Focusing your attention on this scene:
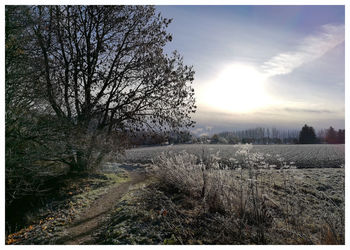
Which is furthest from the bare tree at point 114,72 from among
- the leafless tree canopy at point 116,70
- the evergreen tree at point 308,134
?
the evergreen tree at point 308,134

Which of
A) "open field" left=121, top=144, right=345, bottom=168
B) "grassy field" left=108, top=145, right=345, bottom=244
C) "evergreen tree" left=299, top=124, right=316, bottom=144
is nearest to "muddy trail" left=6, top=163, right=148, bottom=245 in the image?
"grassy field" left=108, top=145, right=345, bottom=244

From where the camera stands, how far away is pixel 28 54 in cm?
498

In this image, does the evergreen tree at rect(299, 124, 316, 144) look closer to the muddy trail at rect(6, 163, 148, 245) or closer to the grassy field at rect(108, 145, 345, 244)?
the grassy field at rect(108, 145, 345, 244)

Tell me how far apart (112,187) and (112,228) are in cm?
334

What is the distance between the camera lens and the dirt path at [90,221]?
3.86m

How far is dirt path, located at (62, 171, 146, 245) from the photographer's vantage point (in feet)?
12.7

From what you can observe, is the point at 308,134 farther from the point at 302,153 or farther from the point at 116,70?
the point at 116,70

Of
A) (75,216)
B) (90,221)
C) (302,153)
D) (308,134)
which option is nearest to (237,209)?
(90,221)

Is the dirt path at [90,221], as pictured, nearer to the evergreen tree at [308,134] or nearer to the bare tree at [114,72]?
the bare tree at [114,72]

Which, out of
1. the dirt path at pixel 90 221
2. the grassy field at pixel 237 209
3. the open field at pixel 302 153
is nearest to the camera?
the grassy field at pixel 237 209

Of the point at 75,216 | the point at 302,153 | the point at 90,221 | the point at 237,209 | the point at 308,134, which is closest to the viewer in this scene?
the point at 237,209

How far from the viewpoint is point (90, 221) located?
15.0 ft
